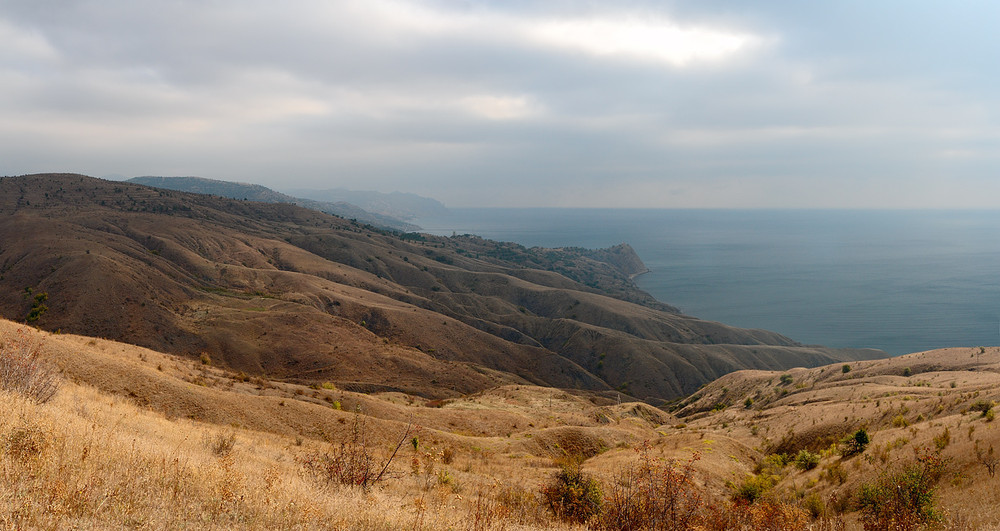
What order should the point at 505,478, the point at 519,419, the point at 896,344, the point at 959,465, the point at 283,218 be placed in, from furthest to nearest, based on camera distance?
1. the point at 283,218
2. the point at 896,344
3. the point at 519,419
4. the point at 505,478
5. the point at 959,465

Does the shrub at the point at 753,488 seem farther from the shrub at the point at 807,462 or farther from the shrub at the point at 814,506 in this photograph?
the shrub at the point at 814,506

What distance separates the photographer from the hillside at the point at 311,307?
160ft

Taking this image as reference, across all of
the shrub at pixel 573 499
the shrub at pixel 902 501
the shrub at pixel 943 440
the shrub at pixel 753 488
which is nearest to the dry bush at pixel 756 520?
the shrub at pixel 902 501

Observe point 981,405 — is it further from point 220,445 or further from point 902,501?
point 220,445

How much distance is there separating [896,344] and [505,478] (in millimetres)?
147058

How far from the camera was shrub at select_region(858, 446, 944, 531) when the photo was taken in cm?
762

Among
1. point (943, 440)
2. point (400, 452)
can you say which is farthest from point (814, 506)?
point (400, 452)

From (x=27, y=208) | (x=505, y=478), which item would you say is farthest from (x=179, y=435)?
(x=27, y=208)

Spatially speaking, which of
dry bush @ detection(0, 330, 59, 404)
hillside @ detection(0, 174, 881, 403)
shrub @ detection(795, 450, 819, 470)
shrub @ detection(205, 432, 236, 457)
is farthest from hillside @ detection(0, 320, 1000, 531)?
hillside @ detection(0, 174, 881, 403)

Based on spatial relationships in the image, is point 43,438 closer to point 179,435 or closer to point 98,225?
point 179,435

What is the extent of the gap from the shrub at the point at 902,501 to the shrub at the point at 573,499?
4.95m

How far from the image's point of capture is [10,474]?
17.6ft

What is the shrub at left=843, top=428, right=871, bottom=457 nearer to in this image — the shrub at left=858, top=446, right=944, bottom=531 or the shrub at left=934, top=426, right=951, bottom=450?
the shrub at left=934, top=426, right=951, bottom=450

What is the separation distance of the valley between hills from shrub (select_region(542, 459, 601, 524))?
161mm
